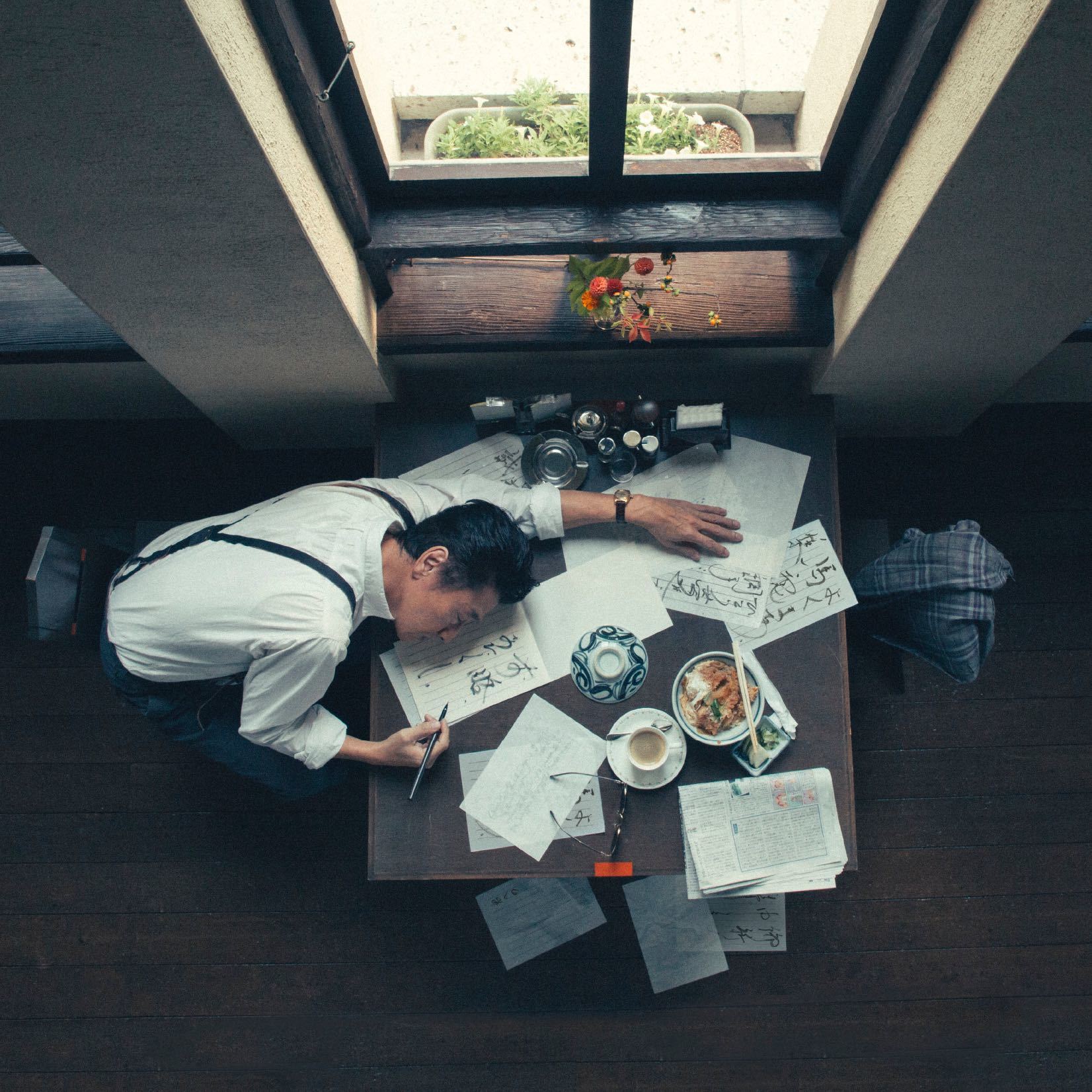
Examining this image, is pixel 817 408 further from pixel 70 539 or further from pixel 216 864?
pixel 216 864

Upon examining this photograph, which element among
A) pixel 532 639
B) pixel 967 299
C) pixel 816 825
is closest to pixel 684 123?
pixel 967 299

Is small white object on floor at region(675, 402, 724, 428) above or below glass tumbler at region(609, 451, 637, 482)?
above

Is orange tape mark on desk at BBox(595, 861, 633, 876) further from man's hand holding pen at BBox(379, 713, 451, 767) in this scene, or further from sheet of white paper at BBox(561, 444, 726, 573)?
sheet of white paper at BBox(561, 444, 726, 573)

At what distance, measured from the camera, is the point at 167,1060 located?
197cm

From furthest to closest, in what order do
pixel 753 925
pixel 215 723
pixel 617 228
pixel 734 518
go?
pixel 753 925 → pixel 215 723 → pixel 734 518 → pixel 617 228

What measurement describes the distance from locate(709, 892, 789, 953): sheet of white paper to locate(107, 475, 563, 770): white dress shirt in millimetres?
1106

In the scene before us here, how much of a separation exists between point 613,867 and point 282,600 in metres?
0.76

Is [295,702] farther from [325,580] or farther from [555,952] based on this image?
[555,952]

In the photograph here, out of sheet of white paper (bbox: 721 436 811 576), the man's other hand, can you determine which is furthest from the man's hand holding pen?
sheet of white paper (bbox: 721 436 811 576)

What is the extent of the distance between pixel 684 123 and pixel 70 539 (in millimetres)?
1409

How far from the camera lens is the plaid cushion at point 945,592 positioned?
1.38m

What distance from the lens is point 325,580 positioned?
1.38 m

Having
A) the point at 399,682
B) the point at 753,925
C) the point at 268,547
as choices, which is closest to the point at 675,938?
the point at 753,925

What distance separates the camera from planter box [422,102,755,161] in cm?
135
